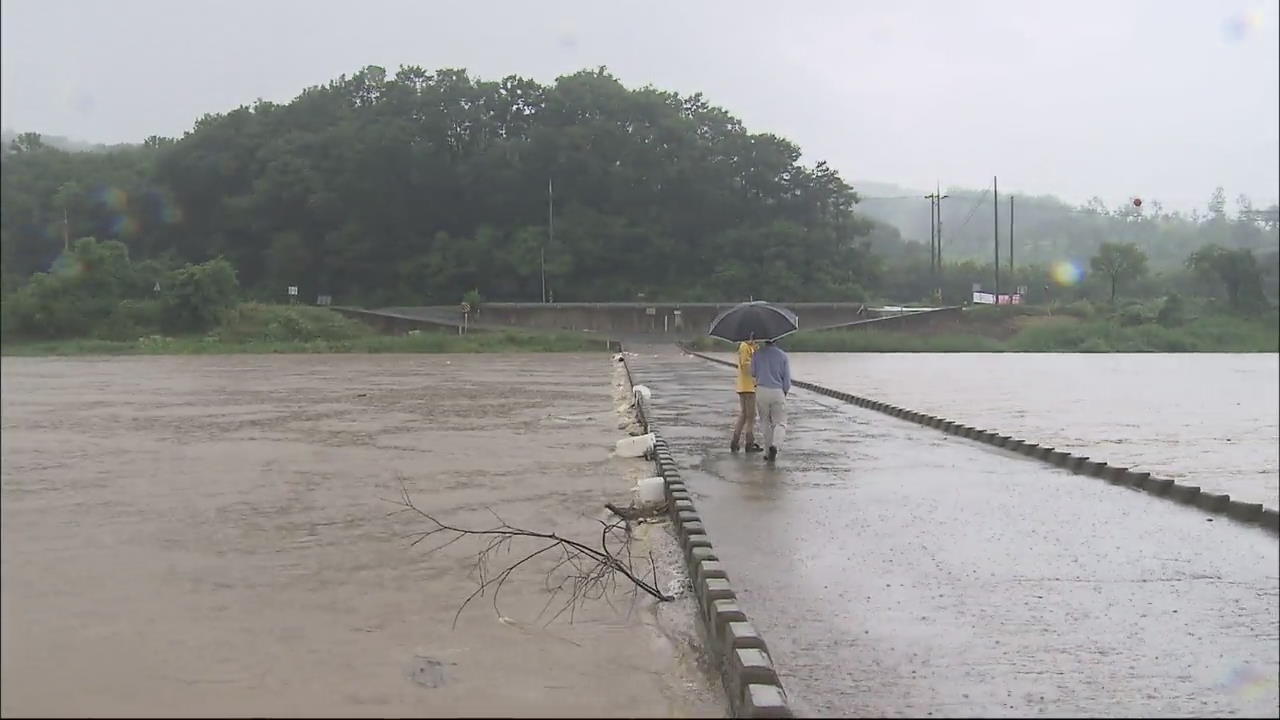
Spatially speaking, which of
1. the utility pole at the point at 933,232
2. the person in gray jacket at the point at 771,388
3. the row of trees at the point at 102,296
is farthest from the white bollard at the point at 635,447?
the utility pole at the point at 933,232

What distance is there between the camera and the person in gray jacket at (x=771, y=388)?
1083 cm

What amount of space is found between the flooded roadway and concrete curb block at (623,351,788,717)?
18cm

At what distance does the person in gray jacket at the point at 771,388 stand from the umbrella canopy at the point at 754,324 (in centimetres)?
21

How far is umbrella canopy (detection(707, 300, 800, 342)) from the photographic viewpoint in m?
10.7

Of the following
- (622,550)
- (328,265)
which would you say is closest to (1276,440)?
(622,550)

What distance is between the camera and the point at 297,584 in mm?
6418

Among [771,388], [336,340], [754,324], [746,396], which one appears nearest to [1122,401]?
[746,396]

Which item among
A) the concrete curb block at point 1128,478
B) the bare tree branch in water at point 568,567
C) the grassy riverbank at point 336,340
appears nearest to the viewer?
the bare tree branch in water at point 568,567

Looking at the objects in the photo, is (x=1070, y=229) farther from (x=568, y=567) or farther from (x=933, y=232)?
(x=568, y=567)

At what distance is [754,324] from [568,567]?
452 cm

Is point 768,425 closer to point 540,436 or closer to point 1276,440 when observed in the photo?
point 540,436

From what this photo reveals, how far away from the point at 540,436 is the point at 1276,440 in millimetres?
10430

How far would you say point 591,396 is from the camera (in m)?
21.3

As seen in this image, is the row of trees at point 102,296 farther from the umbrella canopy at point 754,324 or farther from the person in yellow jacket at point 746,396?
the person in yellow jacket at point 746,396
